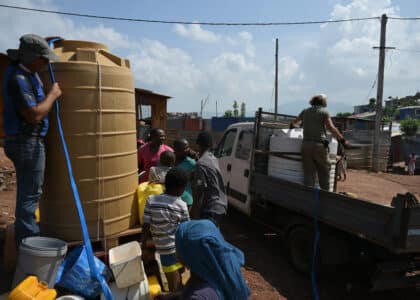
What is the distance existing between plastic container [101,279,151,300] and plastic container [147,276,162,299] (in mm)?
109

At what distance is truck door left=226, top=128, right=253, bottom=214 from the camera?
18.1 ft

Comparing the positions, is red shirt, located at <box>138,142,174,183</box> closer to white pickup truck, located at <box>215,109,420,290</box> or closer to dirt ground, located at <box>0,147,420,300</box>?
white pickup truck, located at <box>215,109,420,290</box>

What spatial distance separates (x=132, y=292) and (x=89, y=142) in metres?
1.25

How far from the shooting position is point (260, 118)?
17.3ft

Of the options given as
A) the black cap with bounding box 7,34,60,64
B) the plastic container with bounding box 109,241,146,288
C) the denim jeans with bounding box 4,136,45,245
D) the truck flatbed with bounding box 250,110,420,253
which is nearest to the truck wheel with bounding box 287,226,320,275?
the truck flatbed with bounding box 250,110,420,253

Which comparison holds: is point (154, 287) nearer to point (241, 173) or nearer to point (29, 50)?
point (29, 50)

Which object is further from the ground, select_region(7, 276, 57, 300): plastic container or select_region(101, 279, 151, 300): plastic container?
select_region(7, 276, 57, 300): plastic container

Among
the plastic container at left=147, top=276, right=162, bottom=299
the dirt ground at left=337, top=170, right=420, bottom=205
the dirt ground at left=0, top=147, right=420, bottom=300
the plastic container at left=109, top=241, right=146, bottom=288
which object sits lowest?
the dirt ground at left=337, top=170, right=420, bottom=205

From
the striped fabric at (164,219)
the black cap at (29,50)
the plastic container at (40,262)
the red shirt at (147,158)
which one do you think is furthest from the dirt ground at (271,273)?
the black cap at (29,50)

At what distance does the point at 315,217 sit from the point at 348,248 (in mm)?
500

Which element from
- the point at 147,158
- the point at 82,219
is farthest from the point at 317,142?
the point at 82,219

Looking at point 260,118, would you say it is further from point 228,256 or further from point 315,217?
point 228,256

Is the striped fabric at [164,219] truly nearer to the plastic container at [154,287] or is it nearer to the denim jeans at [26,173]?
the plastic container at [154,287]

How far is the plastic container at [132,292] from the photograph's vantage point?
2.50m
